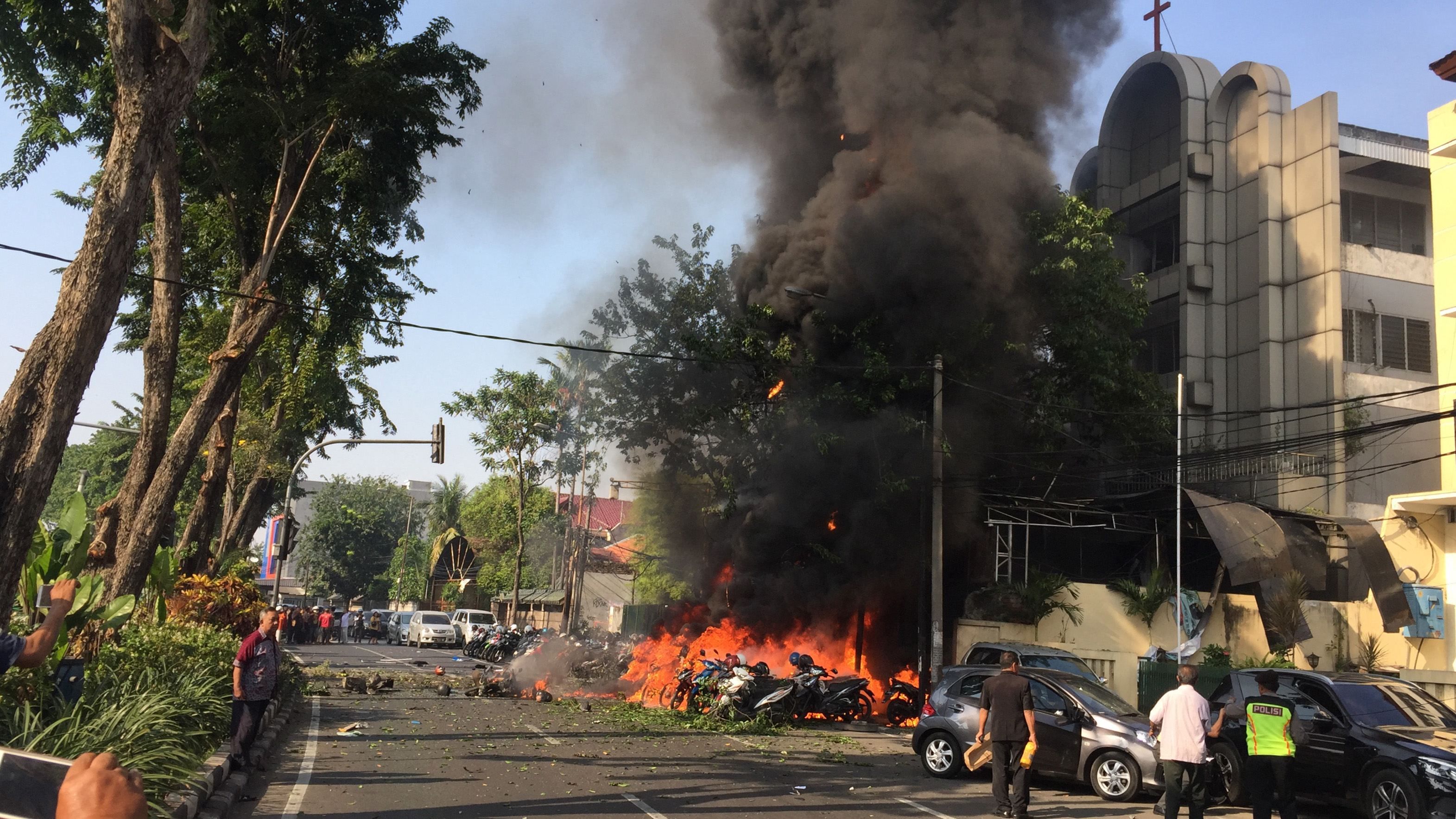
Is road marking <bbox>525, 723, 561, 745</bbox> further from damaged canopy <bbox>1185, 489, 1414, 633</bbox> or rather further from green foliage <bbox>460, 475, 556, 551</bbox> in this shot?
green foliage <bbox>460, 475, 556, 551</bbox>

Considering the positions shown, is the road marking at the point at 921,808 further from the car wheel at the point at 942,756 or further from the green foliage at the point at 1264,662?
the green foliage at the point at 1264,662

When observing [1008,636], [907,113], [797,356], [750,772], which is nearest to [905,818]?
[750,772]

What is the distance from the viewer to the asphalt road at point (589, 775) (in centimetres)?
941

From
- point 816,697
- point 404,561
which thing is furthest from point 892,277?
point 404,561

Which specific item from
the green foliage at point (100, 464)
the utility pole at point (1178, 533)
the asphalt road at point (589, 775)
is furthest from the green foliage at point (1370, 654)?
the green foliage at point (100, 464)

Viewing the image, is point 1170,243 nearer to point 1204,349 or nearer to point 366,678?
point 1204,349

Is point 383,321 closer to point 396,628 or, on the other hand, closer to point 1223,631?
point 1223,631

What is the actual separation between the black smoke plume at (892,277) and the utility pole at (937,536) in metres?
1.68

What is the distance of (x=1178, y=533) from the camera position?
22375 millimetres

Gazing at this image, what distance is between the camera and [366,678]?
74.2 feet

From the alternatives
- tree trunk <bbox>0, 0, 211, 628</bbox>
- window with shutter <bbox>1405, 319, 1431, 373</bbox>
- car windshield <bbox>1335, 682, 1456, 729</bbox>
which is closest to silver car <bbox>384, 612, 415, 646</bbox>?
window with shutter <bbox>1405, 319, 1431, 373</bbox>

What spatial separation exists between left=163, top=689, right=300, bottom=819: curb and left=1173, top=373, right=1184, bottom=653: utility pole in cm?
1701

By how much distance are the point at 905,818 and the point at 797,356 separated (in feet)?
51.8

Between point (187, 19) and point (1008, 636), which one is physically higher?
point (187, 19)
